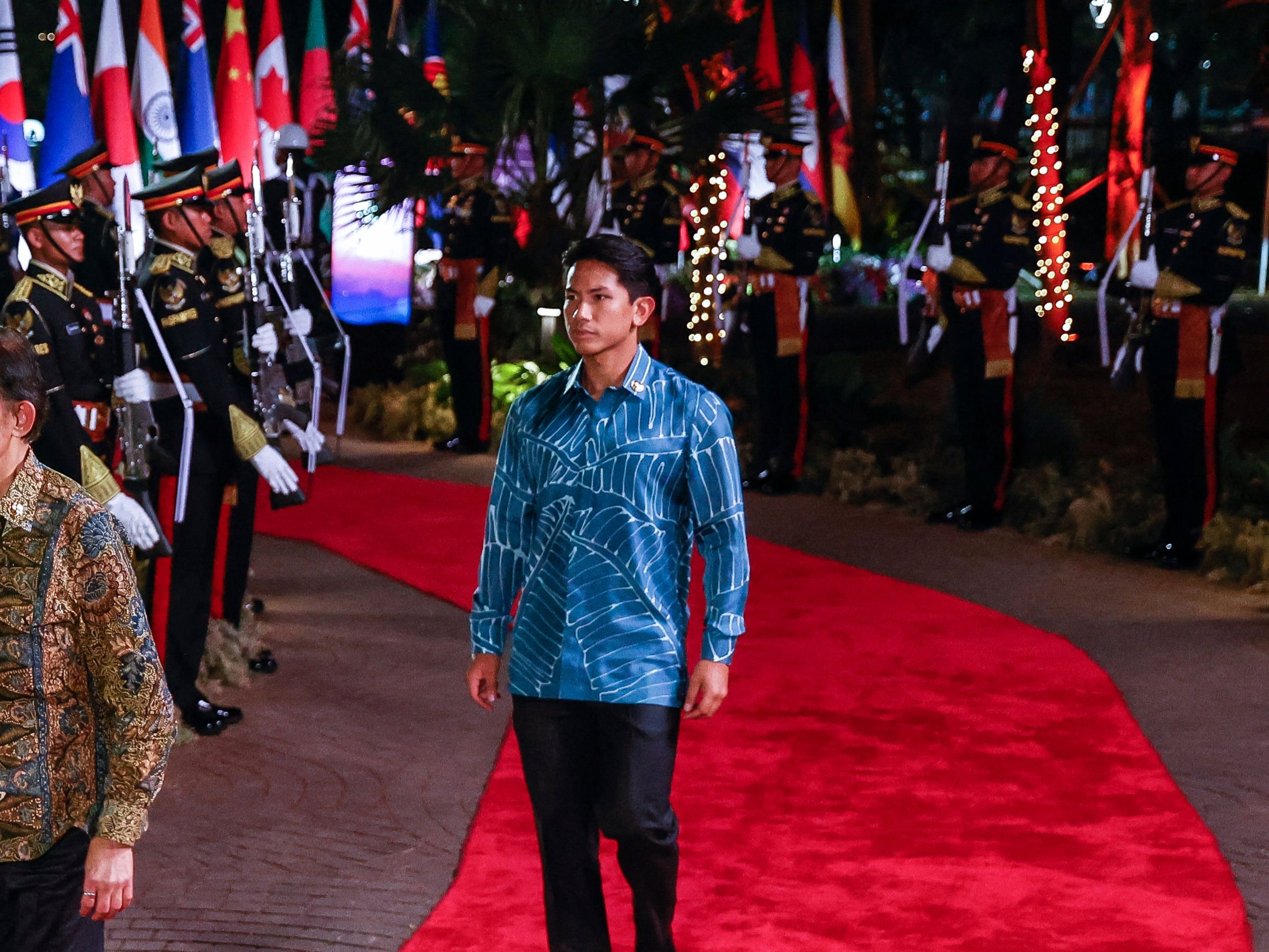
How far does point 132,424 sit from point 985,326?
5553mm

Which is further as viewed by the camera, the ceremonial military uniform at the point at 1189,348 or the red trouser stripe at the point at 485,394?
the red trouser stripe at the point at 485,394

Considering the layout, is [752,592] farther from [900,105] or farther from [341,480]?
[900,105]

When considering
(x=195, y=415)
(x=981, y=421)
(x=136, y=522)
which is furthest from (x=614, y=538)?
(x=981, y=421)

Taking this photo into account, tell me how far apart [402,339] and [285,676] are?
9.56 m

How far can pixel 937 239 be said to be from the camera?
9.41 meters

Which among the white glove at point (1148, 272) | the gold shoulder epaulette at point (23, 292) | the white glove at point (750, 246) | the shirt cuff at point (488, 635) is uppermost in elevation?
the white glove at point (750, 246)

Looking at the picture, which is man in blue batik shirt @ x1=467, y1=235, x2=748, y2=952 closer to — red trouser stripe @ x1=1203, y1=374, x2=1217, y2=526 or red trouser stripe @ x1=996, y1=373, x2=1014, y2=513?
red trouser stripe @ x1=1203, y1=374, x2=1217, y2=526

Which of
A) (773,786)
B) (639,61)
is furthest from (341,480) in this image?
(773,786)

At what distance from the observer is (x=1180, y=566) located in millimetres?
8367

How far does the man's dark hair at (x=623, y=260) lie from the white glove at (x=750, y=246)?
7.37 meters

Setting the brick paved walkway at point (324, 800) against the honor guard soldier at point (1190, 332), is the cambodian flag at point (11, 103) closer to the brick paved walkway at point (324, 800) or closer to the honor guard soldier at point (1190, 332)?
the brick paved walkway at point (324, 800)

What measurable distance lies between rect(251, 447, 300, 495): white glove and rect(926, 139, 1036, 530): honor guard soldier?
4837 mm

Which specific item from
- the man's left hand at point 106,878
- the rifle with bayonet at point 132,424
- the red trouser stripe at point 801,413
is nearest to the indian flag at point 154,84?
the red trouser stripe at point 801,413

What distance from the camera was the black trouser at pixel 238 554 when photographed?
6.36 metres
